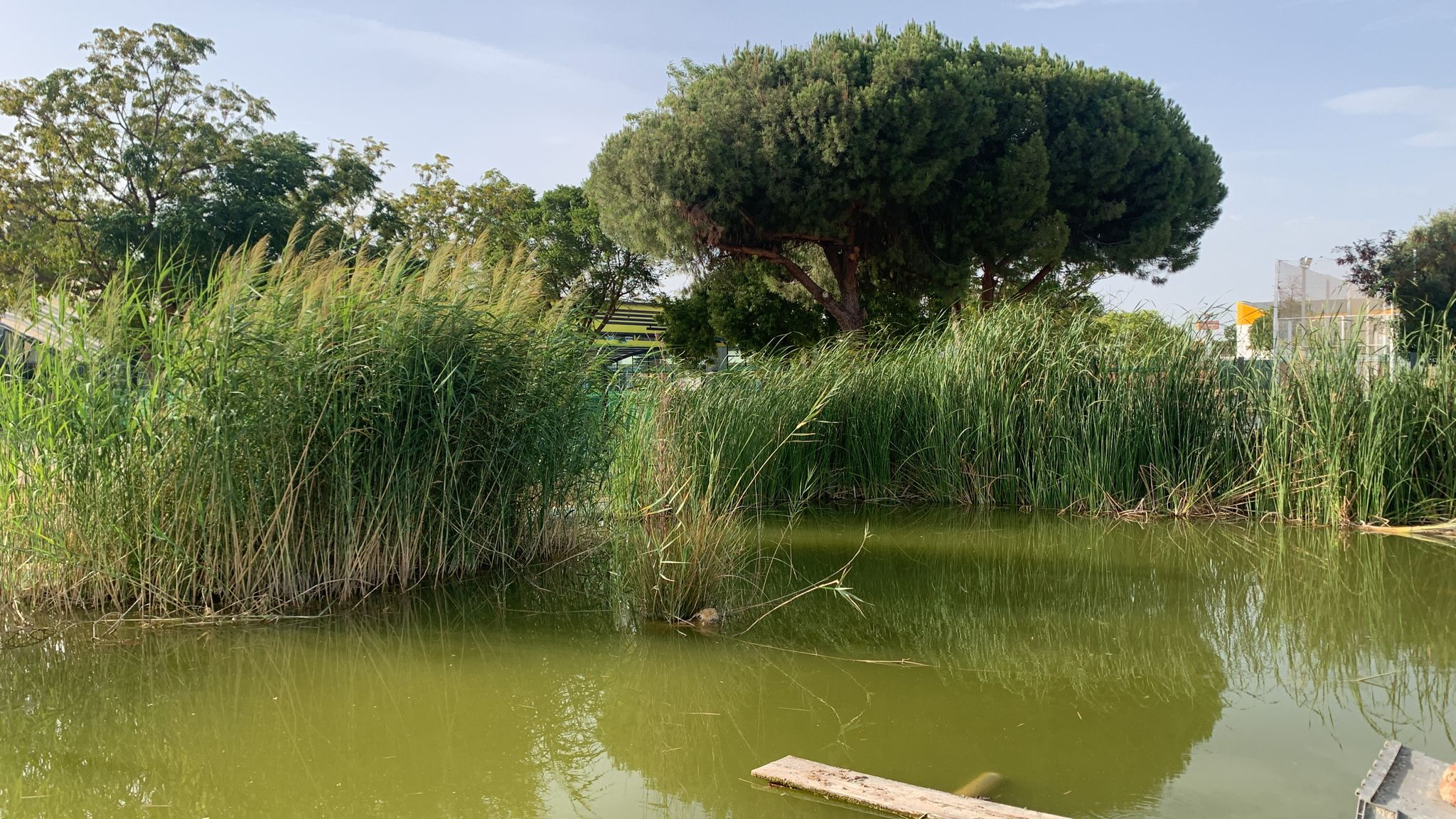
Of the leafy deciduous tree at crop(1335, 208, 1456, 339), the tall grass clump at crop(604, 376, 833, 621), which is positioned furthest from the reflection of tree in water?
the leafy deciduous tree at crop(1335, 208, 1456, 339)

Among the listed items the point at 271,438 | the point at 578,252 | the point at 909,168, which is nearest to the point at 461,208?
the point at 578,252

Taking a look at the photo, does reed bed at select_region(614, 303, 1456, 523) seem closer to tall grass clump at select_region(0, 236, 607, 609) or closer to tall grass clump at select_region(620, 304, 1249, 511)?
tall grass clump at select_region(620, 304, 1249, 511)

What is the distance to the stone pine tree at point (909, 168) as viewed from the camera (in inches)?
606

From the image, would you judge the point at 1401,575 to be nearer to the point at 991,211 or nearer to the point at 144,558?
the point at 144,558

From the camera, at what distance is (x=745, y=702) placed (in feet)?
12.8

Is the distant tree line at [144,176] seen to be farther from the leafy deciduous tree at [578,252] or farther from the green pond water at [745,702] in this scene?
the green pond water at [745,702]

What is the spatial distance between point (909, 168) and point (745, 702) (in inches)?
500

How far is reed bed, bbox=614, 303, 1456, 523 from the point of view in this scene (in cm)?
759

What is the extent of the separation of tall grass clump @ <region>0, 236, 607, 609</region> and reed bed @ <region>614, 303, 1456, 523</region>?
1212 mm

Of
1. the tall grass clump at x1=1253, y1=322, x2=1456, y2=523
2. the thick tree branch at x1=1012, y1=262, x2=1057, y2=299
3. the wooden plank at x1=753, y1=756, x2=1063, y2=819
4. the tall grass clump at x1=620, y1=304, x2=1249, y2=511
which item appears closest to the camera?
the wooden plank at x1=753, y1=756, x2=1063, y2=819

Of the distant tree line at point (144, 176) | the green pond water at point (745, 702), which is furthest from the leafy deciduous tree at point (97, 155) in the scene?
the green pond water at point (745, 702)

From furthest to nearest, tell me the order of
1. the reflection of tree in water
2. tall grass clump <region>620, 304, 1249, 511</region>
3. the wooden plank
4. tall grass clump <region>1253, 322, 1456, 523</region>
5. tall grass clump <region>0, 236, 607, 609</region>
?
1. tall grass clump <region>620, 304, 1249, 511</region>
2. tall grass clump <region>1253, 322, 1456, 523</region>
3. tall grass clump <region>0, 236, 607, 609</region>
4. the reflection of tree in water
5. the wooden plank

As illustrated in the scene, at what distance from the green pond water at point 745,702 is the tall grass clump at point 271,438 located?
1.21 ft

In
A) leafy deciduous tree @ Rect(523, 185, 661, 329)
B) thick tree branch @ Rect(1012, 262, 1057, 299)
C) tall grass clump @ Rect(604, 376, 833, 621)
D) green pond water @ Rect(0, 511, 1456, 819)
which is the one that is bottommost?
green pond water @ Rect(0, 511, 1456, 819)
